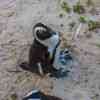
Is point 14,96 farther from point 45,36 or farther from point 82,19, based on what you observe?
point 82,19

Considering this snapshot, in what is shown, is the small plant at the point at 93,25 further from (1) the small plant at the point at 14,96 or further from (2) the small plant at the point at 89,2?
(1) the small plant at the point at 14,96

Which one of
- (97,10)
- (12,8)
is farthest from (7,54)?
(97,10)

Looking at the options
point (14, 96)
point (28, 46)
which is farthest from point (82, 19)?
point (14, 96)

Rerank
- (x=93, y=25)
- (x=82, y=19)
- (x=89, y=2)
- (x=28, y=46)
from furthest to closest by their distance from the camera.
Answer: (x=89, y=2), (x=82, y=19), (x=93, y=25), (x=28, y=46)

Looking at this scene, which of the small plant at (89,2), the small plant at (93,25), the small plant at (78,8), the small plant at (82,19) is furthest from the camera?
the small plant at (89,2)

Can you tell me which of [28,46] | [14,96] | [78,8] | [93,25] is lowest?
[14,96]

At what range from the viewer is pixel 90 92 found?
10.1ft

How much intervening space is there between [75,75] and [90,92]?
24cm

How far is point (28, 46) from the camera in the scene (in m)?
3.59

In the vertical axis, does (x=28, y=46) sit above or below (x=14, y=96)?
above

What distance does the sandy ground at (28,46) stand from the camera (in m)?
3.12

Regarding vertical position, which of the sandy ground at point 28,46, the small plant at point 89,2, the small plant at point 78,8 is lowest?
the sandy ground at point 28,46

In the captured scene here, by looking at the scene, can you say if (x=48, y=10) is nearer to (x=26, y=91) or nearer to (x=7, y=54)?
(x=7, y=54)

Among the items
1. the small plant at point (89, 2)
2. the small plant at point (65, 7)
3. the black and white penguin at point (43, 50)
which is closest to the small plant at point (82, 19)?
the small plant at point (65, 7)
